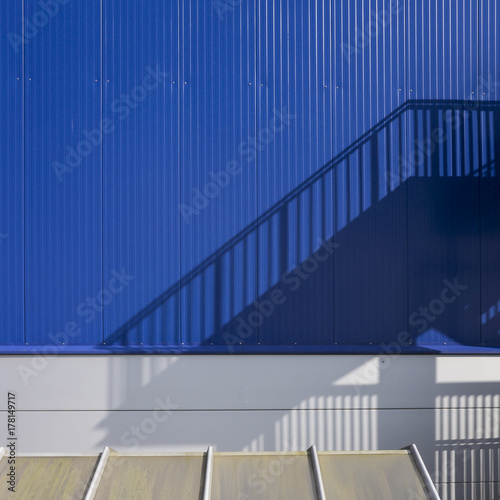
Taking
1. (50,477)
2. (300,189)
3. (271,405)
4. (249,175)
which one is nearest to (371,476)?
(50,477)

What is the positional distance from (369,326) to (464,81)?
4.28 meters

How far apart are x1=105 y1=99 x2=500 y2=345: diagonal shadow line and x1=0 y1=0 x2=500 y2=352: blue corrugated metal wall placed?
0.10ft

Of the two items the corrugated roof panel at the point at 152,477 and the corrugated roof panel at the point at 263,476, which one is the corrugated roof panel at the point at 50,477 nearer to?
the corrugated roof panel at the point at 152,477

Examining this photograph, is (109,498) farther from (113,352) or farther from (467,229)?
(467,229)

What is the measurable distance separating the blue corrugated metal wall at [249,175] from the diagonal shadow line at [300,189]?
3 centimetres

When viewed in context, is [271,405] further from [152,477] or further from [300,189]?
[152,477]

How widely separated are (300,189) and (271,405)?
3.46 meters

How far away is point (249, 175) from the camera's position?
28.8ft

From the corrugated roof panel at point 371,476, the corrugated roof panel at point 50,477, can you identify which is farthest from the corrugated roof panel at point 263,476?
the corrugated roof panel at point 50,477

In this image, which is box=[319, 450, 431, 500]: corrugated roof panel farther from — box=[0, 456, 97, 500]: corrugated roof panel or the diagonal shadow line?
the diagonal shadow line

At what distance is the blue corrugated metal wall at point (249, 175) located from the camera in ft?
28.3

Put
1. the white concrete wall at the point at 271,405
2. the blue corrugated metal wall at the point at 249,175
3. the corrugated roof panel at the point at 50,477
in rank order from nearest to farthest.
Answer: the corrugated roof panel at the point at 50,477 < the white concrete wall at the point at 271,405 < the blue corrugated metal wall at the point at 249,175

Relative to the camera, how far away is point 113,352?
848cm

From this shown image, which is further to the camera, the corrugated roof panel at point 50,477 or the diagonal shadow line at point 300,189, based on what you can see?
the diagonal shadow line at point 300,189
